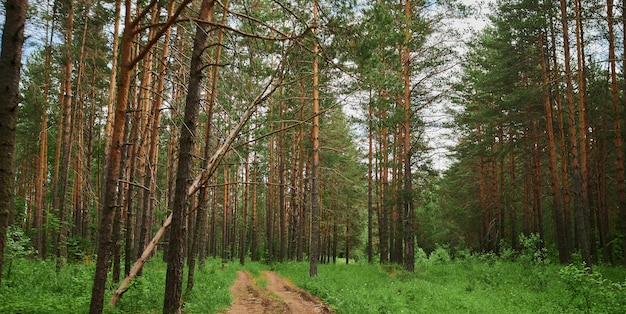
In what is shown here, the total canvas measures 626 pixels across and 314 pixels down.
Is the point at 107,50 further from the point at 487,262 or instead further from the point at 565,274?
the point at 487,262

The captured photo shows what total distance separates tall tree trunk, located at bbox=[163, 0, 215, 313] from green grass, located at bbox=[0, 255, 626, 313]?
178 cm

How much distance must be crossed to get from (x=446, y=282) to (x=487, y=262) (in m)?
6.36

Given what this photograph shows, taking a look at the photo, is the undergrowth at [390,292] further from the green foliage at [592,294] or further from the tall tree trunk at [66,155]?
the tall tree trunk at [66,155]

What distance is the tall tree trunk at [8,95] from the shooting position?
4.04m

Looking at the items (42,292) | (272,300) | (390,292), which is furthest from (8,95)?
(390,292)

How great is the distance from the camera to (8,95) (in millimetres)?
4109

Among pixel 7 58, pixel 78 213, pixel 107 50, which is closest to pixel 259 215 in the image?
pixel 78 213

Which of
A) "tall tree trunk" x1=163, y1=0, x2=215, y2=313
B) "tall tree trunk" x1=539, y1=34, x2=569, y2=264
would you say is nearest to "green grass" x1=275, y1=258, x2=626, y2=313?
"tall tree trunk" x1=539, y1=34, x2=569, y2=264

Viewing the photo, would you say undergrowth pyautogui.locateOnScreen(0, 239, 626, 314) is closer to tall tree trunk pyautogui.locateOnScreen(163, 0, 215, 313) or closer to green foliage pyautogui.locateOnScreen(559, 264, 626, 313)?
green foliage pyautogui.locateOnScreen(559, 264, 626, 313)

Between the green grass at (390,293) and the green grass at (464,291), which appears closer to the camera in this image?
the green grass at (390,293)

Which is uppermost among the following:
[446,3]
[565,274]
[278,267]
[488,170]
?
[446,3]

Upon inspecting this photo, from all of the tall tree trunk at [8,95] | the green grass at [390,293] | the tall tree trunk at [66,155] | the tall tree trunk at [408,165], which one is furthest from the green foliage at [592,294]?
the tall tree trunk at [66,155]

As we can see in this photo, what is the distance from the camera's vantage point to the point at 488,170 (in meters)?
29.3

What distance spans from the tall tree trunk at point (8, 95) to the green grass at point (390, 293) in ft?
10.9
